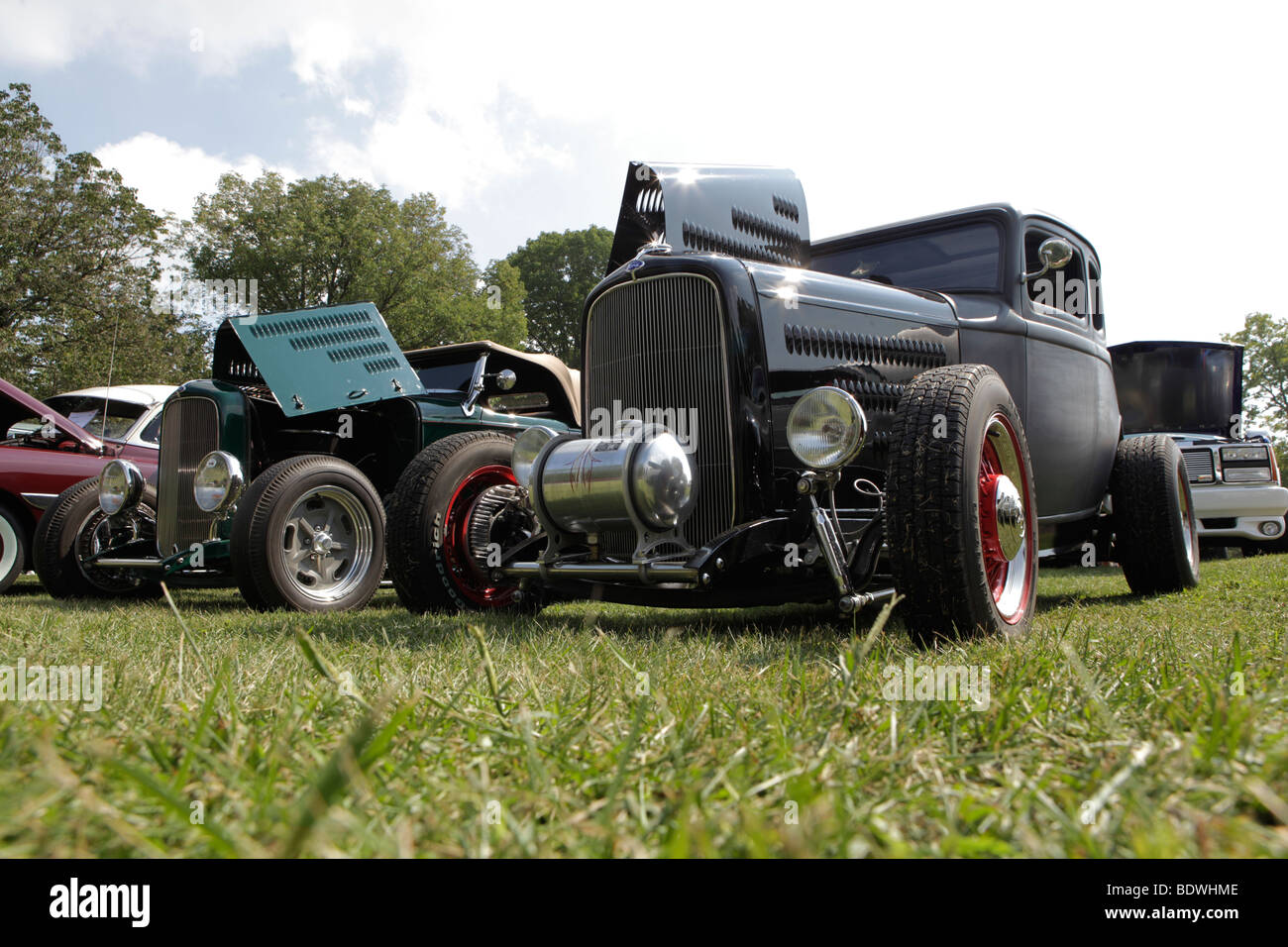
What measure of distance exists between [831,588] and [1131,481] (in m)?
2.73

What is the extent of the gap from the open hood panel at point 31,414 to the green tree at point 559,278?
104 feet

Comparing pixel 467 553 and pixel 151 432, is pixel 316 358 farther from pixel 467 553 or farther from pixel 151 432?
pixel 151 432

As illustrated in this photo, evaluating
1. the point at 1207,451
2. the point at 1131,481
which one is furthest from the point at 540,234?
the point at 1131,481

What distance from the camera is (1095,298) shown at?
520cm

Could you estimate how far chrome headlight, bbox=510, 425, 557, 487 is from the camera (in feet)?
11.6

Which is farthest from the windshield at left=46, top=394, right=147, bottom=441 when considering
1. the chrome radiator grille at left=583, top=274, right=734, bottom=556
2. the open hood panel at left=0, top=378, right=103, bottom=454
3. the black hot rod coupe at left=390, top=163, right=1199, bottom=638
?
the chrome radiator grille at left=583, top=274, right=734, bottom=556

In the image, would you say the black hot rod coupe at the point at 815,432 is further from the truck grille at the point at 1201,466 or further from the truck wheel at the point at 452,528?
the truck grille at the point at 1201,466

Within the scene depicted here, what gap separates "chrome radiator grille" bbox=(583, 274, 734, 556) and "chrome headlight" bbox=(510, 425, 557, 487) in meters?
0.21

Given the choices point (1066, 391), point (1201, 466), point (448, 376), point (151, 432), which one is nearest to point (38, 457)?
point (151, 432)

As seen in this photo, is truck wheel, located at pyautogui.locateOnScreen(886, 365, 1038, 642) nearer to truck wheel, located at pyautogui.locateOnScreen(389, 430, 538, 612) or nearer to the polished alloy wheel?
truck wheel, located at pyautogui.locateOnScreen(389, 430, 538, 612)

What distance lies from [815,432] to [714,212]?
1.56m

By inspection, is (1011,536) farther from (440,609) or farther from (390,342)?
(390,342)

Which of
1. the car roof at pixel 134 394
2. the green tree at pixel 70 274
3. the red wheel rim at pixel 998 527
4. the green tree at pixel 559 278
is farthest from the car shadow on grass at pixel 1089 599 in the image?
the green tree at pixel 559 278
